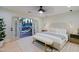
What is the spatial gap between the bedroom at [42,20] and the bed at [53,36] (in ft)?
0.24

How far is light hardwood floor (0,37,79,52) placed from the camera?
1.40m

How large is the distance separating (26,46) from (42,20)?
0.70 metres

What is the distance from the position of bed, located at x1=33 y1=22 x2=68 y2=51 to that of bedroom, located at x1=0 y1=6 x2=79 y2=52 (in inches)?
2.8

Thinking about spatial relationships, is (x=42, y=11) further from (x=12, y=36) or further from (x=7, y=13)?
(x=12, y=36)

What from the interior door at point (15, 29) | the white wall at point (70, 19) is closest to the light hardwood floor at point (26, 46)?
A: the interior door at point (15, 29)

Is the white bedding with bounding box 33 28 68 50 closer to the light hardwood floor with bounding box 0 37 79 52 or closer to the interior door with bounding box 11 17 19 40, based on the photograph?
the light hardwood floor with bounding box 0 37 79 52

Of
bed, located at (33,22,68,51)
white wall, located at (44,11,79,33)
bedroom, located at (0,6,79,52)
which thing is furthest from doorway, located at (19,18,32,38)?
white wall, located at (44,11,79,33)

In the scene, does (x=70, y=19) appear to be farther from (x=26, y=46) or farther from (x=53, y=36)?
(x=26, y=46)

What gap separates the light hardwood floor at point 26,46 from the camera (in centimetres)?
140

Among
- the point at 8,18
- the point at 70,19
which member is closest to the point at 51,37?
the point at 70,19

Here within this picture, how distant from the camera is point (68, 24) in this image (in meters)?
1.40
